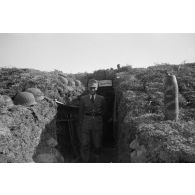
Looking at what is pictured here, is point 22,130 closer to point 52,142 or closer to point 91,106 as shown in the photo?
point 52,142

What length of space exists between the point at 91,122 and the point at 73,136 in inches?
78.2

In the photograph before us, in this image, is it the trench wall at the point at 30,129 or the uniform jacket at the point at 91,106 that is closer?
the trench wall at the point at 30,129

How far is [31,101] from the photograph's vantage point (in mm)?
8492

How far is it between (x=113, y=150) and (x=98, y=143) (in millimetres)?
1847

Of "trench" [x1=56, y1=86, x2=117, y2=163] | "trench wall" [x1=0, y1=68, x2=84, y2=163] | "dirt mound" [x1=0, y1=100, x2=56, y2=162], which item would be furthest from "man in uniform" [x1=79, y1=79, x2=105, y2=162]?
"dirt mound" [x1=0, y1=100, x2=56, y2=162]

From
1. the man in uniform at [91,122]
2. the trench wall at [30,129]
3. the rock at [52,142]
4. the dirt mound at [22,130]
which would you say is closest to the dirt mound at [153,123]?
the man in uniform at [91,122]

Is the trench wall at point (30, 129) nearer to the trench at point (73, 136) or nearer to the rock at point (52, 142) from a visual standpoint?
the rock at point (52, 142)

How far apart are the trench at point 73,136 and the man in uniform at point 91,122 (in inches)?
16.7

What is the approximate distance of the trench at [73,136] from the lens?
8.05 metres

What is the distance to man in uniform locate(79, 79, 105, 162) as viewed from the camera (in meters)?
7.20

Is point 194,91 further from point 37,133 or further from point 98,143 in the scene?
point 37,133

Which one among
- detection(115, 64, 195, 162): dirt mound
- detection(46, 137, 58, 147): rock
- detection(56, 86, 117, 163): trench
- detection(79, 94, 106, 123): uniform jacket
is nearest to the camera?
detection(115, 64, 195, 162): dirt mound

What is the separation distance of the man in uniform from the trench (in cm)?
42

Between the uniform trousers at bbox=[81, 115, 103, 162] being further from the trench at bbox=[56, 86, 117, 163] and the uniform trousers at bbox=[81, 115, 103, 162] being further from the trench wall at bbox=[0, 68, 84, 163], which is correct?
the trench wall at bbox=[0, 68, 84, 163]
